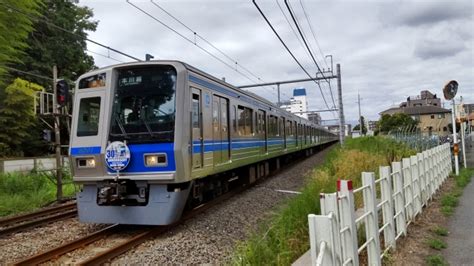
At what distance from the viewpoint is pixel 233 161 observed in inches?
435

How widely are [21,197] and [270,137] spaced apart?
8353 mm

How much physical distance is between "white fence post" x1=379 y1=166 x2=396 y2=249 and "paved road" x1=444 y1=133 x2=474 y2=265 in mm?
682

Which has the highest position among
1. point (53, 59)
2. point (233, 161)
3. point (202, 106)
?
point (53, 59)

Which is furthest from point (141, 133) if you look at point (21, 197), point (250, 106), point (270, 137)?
point (270, 137)

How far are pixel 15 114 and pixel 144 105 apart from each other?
22.8m

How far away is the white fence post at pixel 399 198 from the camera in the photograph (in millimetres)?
6379

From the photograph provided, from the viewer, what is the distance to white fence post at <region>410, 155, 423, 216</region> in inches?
301

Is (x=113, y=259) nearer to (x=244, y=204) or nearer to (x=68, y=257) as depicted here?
(x=68, y=257)

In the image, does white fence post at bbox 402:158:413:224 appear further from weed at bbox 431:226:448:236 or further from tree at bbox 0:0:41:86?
tree at bbox 0:0:41:86

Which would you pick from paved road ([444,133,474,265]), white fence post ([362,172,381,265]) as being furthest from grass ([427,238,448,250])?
white fence post ([362,172,381,265])

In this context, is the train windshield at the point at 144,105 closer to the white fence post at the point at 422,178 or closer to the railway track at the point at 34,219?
the railway track at the point at 34,219

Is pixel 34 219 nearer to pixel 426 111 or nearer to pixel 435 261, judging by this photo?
pixel 435 261

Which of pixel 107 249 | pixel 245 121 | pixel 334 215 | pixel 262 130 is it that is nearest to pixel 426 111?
pixel 262 130

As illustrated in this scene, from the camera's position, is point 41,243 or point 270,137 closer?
point 41,243
